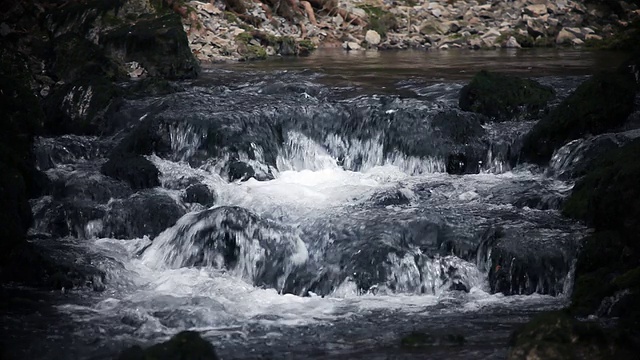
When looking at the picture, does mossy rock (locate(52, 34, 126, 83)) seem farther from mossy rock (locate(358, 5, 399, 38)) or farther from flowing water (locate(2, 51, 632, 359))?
mossy rock (locate(358, 5, 399, 38))

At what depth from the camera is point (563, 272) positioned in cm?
862

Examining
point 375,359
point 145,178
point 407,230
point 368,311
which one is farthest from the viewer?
point 145,178

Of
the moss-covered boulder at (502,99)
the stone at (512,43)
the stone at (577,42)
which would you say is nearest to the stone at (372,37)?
the stone at (512,43)

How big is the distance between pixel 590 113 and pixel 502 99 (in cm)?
211

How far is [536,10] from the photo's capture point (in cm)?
3023

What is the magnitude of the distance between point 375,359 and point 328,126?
746 centimetres

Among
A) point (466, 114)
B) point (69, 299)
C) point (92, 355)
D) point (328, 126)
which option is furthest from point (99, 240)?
point (466, 114)

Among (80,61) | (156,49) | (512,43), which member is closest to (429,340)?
(80,61)

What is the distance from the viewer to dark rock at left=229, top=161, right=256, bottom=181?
1225cm

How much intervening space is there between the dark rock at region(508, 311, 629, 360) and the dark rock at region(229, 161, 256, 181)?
6.57 m

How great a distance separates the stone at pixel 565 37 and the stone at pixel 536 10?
2.49 m

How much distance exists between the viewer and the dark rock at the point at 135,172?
1154 cm

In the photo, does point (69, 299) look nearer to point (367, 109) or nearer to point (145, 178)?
point (145, 178)

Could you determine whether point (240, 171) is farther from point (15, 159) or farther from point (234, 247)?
point (15, 159)
